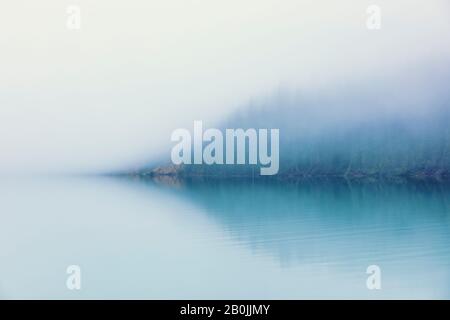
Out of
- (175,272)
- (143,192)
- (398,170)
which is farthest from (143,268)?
(398,170)

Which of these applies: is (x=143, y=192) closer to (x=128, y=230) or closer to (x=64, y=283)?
(x=128, y=230)

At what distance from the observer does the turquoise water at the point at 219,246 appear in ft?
20.5

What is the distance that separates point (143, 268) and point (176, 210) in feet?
14.8

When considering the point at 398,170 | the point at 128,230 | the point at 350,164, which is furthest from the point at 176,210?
the point at 398,170

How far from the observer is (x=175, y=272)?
269 inches

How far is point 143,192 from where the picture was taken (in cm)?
1490

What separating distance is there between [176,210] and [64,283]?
5074mm

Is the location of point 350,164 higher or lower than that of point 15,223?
higher

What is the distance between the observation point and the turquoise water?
625 centimetres

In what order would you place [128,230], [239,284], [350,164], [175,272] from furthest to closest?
[350,164], [128,230], [175,272], [239,284]

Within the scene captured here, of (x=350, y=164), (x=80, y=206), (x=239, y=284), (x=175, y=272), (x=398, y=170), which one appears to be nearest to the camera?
(x=239, y=284)

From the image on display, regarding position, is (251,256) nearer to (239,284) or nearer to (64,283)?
(239,284)

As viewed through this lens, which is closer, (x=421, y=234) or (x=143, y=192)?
(x=421, y=234)

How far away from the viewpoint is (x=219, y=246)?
7824 mm
